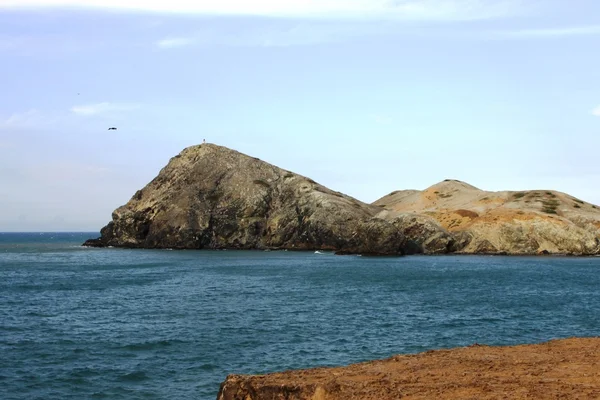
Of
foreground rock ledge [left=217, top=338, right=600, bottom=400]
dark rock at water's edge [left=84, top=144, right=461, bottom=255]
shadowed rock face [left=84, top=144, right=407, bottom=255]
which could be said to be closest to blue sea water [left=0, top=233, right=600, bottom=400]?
foreground rock ledge [left=217, top=338, right=600, bottom=400]

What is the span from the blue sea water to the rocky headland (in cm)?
5523

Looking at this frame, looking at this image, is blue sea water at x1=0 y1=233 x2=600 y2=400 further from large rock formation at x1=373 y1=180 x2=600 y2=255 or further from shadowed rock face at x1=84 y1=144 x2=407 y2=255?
shadowed rock face at x1=84 y1=144 x2=407 y2=255

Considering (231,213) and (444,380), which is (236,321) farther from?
(231,213)

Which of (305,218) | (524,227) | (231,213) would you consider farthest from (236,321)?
(231,213)

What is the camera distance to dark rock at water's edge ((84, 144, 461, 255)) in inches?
6176

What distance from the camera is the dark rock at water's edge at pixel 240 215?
515 feet

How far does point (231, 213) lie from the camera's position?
16688cm

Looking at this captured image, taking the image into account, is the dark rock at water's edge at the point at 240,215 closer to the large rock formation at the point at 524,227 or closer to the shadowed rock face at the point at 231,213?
the shadowed rock face at the point at 231,213

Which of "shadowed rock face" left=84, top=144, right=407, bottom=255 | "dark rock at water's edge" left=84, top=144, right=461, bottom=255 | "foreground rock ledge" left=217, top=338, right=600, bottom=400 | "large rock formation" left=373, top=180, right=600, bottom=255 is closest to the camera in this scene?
"foreground rock ledge" left=217, top=338, right=600, bottom=400

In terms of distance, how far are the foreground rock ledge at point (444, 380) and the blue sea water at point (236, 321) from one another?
9.48 m

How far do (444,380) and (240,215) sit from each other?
149 meters

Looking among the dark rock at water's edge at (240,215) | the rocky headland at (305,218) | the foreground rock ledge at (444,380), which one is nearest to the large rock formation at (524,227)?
the rocky headland at (305,218)

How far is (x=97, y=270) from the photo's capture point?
100250 mm

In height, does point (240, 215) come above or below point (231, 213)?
below
